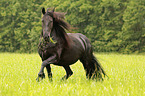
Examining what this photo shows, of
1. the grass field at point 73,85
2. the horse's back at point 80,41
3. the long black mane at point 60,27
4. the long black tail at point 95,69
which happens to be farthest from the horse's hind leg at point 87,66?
the long black mane at point 60,27

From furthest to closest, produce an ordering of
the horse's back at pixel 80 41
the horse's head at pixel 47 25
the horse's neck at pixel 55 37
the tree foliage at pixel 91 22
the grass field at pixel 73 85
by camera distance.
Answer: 1. the tree foliage at pixel 91 22
2. the horse's back at pixel 80 41
3. the horse's neck at pixel 55 37
4. the horse's head at pixel 47 25
5. the grass field at pixel 73 85

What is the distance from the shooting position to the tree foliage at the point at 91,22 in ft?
99.4

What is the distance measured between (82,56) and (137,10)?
25.1 m

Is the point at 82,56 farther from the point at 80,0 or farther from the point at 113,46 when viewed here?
the point at 80,0

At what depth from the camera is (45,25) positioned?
234 inches

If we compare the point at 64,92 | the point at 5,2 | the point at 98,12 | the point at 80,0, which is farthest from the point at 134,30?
the point at 64,92

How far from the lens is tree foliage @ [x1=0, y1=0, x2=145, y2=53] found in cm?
3030

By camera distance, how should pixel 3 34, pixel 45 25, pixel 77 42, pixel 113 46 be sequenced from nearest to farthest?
pixel 45 25 < pixel 77 42 < pixel 113 46 < pixel 3 34

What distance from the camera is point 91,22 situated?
113ft

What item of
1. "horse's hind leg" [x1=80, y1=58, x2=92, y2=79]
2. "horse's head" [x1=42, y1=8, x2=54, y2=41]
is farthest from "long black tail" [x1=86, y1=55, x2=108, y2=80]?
"horse's head" [x1=42, y1=8, x2=54, y2=41]

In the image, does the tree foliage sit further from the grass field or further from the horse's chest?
the horse's chest

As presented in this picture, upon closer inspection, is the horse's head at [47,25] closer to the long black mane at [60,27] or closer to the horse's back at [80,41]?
the long black mane at [60,27]

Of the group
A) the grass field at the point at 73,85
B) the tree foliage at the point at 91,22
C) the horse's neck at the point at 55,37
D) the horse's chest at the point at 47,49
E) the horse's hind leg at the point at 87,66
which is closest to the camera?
the grass field at the point at 73,85

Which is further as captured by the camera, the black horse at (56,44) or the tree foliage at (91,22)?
the tree foliage at (91,22)
